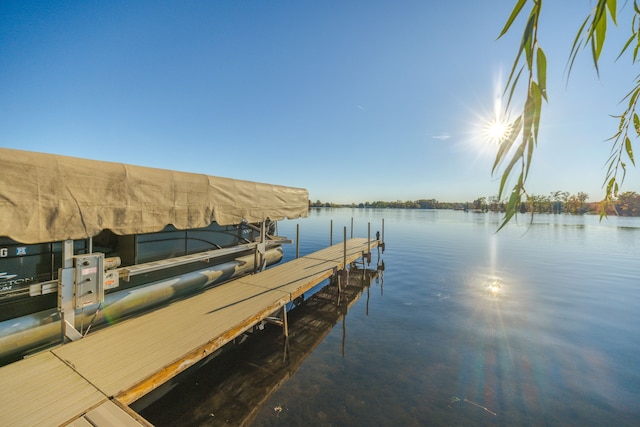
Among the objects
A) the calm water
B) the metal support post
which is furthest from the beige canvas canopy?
the calm water

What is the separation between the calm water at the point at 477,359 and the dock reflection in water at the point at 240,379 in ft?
1.05

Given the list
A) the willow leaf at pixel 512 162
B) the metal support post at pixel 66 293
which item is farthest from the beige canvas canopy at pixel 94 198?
the willow leaf at pixel 512 162

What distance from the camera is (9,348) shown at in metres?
3.90

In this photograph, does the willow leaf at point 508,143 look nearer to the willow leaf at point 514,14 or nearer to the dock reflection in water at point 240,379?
the willow leaf at point 514,14

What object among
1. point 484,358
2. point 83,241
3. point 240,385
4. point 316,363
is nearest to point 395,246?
point 484,358

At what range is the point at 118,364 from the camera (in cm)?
359

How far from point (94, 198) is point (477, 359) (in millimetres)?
9481

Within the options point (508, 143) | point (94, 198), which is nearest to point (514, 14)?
point (508, 143)

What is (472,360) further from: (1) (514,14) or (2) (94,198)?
(2) (94,198)

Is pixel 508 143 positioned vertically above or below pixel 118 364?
above

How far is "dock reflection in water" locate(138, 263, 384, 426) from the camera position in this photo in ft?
15.0

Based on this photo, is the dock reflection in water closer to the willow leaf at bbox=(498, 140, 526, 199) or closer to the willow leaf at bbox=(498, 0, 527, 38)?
the willow leaf at bbox=(498, 140, 526, 199)

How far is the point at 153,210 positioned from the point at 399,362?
7005 millimetres

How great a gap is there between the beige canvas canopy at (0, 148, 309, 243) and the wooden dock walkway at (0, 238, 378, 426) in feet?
5.82
